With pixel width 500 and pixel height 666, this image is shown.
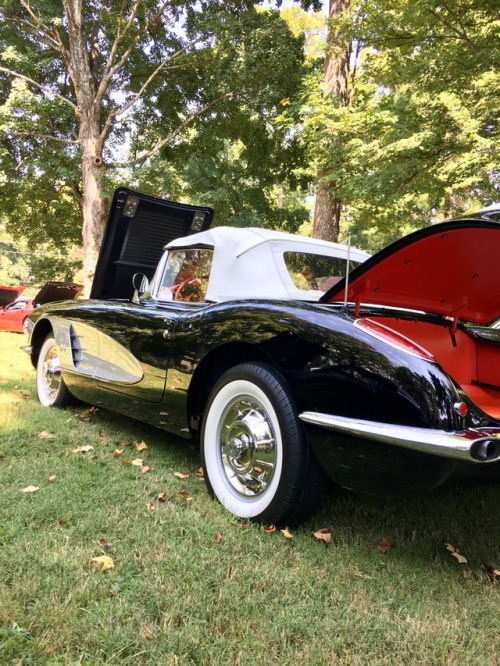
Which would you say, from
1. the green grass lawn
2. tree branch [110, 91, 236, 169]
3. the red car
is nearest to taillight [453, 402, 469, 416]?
the green grass lawn

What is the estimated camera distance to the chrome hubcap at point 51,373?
4.43 metres

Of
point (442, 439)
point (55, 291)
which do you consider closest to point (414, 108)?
point (55, 291)

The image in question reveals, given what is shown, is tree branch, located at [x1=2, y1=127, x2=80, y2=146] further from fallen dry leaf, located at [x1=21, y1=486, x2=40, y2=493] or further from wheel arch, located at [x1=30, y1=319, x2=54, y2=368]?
fallen dry leaf, located at [x1=21, y1=486, x2=40, y2=493]

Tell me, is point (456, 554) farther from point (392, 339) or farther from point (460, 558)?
point (392, 339)

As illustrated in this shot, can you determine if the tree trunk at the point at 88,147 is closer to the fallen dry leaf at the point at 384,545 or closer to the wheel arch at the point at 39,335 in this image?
the wheel arch at the point at 39,335

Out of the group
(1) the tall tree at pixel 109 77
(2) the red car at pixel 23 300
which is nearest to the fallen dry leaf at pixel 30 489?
(2) the red car at pixel 23 300

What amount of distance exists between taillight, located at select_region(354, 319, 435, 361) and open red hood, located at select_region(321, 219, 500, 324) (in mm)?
398

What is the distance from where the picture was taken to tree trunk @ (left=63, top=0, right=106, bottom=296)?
514 inches

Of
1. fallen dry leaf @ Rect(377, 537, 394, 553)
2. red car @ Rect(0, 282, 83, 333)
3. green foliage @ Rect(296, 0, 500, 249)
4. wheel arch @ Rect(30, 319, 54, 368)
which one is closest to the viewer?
fallen dry leaf @ Rect(377, 537, 394, 553)

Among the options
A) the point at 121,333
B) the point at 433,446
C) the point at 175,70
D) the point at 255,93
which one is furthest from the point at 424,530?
the point at 175,70

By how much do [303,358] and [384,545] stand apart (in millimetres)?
931

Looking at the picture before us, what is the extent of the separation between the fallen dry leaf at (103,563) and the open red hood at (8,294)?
13305mm

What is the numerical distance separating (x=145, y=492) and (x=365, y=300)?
1.65m

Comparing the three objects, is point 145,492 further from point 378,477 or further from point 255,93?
point 255,93
